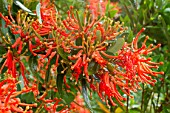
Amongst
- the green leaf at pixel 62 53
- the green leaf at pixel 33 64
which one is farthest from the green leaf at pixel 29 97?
the green leaf at pixel 62 53

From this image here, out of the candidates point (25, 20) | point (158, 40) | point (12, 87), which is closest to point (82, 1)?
point (158, 40)

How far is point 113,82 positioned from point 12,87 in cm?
26

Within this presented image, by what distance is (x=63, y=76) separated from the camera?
1017 millimetres

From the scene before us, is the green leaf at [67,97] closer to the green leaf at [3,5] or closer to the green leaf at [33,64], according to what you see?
the green leaf at [33,64]

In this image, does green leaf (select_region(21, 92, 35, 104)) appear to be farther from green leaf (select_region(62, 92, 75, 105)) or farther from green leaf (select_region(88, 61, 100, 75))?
green leaf (select_region(88, 61, 100, 75))

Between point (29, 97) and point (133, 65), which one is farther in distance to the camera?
point (29, 97)

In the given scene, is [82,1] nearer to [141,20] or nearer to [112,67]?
[141,20]

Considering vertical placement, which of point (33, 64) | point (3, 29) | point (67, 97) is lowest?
point (67, 97)

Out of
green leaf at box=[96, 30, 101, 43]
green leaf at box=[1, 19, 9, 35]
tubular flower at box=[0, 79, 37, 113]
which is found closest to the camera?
tubular flower at box=[0, 79, 37, 113]

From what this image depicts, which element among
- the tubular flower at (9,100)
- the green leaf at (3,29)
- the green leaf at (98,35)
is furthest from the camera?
the green leaf at (3,29)

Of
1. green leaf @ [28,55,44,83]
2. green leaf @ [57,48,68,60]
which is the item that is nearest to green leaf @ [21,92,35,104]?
green leaf @ [28,55,44,83]

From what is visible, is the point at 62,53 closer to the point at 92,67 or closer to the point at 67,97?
the point at 92,67

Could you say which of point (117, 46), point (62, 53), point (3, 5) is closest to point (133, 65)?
point (117, 46)

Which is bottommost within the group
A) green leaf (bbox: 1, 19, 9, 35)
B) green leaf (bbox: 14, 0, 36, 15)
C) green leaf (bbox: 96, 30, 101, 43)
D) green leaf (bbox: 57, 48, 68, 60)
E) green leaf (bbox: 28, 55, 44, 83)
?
green leaf (bbox: 28, 55, 44, 83)
